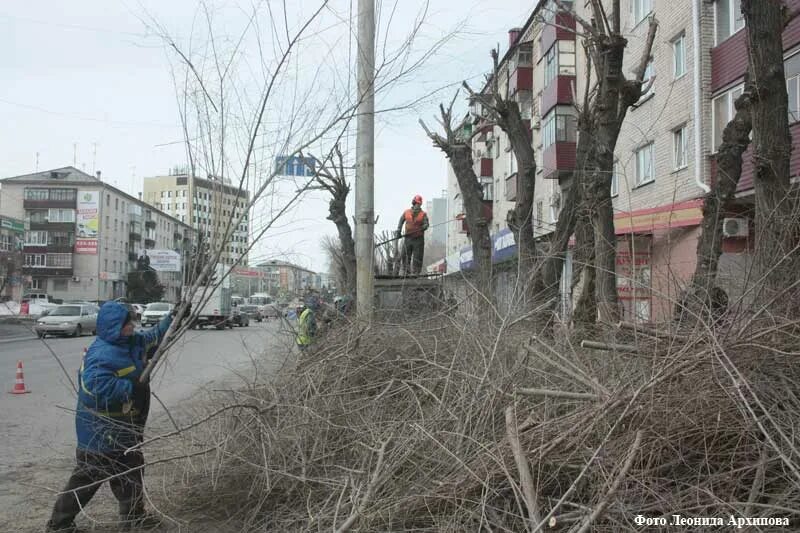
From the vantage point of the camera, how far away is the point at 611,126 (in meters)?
7.60

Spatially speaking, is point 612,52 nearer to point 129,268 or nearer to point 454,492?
point 454,492

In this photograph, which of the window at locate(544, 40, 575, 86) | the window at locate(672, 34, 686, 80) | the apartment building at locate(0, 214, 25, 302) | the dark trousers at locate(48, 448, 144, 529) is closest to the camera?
the dark trousers at locate(48, 448, 144, 529)

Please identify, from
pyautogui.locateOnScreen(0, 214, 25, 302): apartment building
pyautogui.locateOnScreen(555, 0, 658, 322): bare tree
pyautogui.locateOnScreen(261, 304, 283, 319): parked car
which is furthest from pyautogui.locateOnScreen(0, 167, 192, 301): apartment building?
pyautogui.locateOnScreen(555, 0, 658, 322): bare tree

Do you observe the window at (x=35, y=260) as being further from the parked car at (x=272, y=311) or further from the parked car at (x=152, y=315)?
the parked car at (x=272, y=311)

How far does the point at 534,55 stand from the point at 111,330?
3143cm

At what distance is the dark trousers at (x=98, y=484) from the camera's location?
3.97 metres

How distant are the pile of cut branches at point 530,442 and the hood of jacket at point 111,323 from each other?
0.84m

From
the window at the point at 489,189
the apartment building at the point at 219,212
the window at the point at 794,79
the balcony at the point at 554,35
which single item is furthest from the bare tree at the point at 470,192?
the window at the point at 489,189

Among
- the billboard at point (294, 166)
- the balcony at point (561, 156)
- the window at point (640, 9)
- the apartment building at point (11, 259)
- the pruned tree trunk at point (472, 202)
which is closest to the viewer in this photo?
the billboard at point (294, 166)

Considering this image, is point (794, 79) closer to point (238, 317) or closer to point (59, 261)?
point (238, 317)

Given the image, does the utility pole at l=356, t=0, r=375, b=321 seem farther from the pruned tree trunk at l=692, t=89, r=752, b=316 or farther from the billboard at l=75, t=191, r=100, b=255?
the billboard at l=75, t=191, r=100, b=255

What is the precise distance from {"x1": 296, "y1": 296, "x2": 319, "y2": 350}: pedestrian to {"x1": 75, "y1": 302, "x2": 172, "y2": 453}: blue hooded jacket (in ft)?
5.86

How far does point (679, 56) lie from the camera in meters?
19.0

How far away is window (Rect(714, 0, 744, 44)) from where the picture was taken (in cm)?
1647
